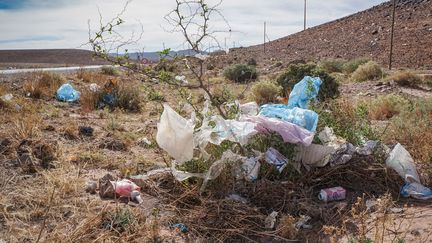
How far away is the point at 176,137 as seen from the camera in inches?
140

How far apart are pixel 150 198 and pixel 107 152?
157 centimetres

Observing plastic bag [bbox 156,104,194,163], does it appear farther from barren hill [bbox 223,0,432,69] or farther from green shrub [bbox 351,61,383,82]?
barren hill [bbox 223,0,432,69]

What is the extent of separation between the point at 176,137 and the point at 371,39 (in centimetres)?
2582

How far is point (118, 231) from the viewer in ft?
9.83

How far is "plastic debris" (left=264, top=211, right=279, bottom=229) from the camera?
10.3 feet

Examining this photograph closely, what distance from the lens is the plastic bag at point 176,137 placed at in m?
3.56

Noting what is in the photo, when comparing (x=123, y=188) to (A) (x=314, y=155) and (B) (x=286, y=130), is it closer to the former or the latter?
(B) (x=286, y=130)

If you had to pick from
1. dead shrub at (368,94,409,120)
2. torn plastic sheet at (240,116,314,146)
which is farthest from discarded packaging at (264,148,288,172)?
dead shrub at (368,94,409,120)

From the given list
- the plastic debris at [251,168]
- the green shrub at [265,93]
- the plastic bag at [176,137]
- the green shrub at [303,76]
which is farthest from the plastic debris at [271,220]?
the green shrub at [265,93]

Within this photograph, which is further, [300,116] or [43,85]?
[43,85]

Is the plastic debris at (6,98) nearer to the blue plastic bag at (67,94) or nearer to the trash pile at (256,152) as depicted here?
the blue plastic bag at (67,94)

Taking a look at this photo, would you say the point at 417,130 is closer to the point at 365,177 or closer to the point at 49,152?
the point at 365,177

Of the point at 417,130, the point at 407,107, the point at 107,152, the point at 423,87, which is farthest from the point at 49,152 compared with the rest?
the point at 423,87

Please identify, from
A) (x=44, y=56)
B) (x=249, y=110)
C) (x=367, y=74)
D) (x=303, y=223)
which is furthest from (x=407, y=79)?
(x=44, y=56)
